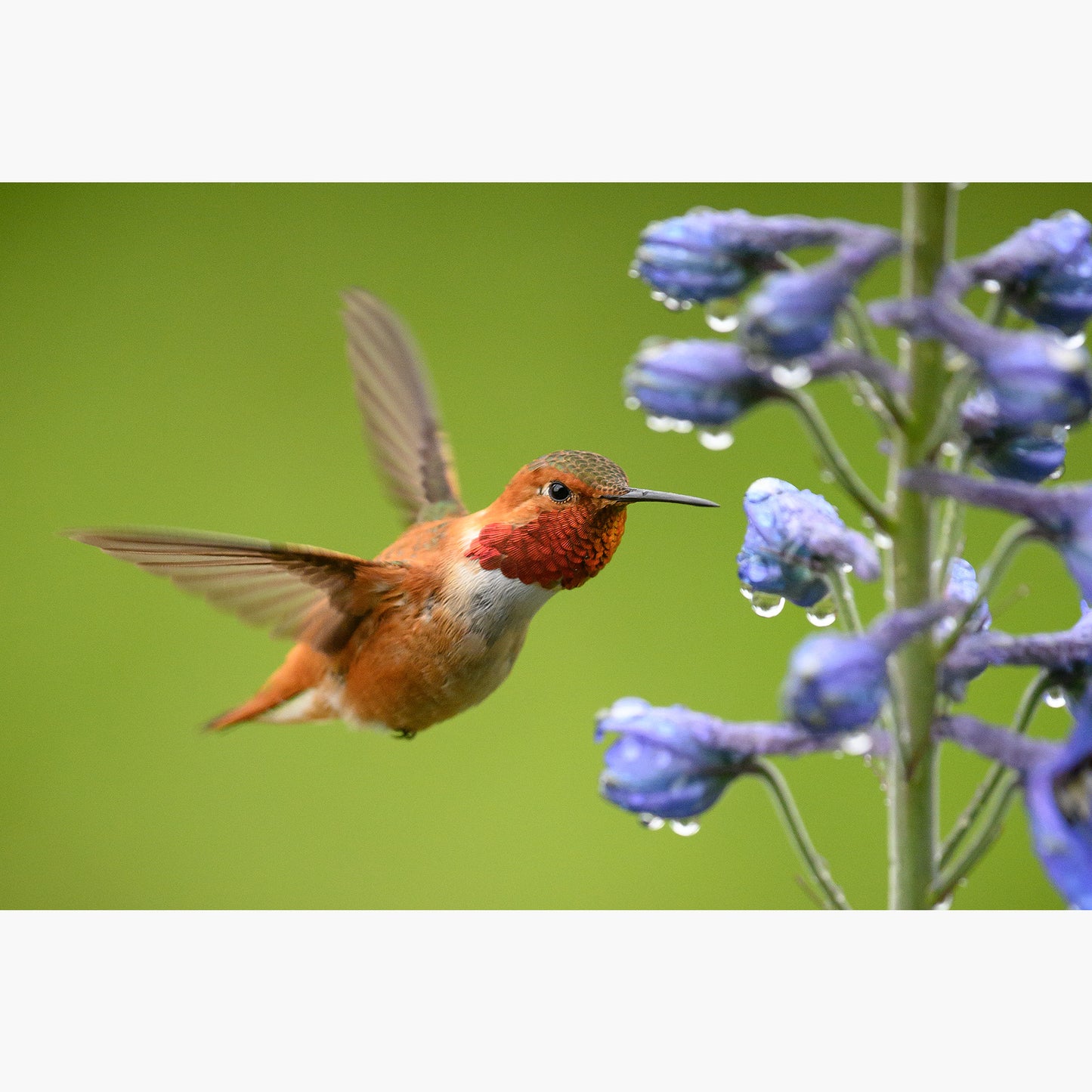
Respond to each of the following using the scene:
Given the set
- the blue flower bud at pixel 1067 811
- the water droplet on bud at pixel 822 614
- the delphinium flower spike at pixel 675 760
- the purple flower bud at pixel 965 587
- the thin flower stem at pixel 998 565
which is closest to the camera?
the blue flower bud at pixel 1067 811

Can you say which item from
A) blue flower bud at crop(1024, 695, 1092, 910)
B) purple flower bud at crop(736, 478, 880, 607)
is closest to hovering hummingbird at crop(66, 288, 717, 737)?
purple flower bud at crop(736, 478, 880, 607)

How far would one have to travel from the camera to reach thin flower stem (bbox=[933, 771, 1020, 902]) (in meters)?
1.25

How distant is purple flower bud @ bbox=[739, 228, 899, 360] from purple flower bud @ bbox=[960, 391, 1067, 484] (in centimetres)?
26

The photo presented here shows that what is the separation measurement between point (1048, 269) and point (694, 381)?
1.26ft

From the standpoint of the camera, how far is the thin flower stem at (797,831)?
4.45 feet

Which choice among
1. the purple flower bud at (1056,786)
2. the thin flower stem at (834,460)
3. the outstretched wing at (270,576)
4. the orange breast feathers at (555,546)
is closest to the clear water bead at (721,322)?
the thin flower stem at (834,460)

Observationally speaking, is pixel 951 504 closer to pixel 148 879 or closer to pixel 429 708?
pixel 429 708

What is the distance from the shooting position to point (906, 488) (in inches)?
47.7

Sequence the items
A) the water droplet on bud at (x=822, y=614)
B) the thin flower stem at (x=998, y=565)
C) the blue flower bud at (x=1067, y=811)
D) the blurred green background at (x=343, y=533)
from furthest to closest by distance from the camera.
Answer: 1. the blurred green background at (x=343, y=533)
2. the water droplet on bud at (x=822, y=614)
3. the thin flower stem at (x=998, y=565)
4. the blue flower bud at (x=1067, y=811)

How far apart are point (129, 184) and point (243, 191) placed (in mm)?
Result: 210

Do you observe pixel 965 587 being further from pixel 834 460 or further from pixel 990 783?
pixel 834 460

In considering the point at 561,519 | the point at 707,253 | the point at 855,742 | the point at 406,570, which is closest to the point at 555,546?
the point at 561,519

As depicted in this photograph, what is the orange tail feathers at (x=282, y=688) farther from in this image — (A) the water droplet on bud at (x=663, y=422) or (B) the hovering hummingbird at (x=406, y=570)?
(A) the water droplet on bud at (x=663, y=422)

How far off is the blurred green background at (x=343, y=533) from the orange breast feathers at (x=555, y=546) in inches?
26.4
